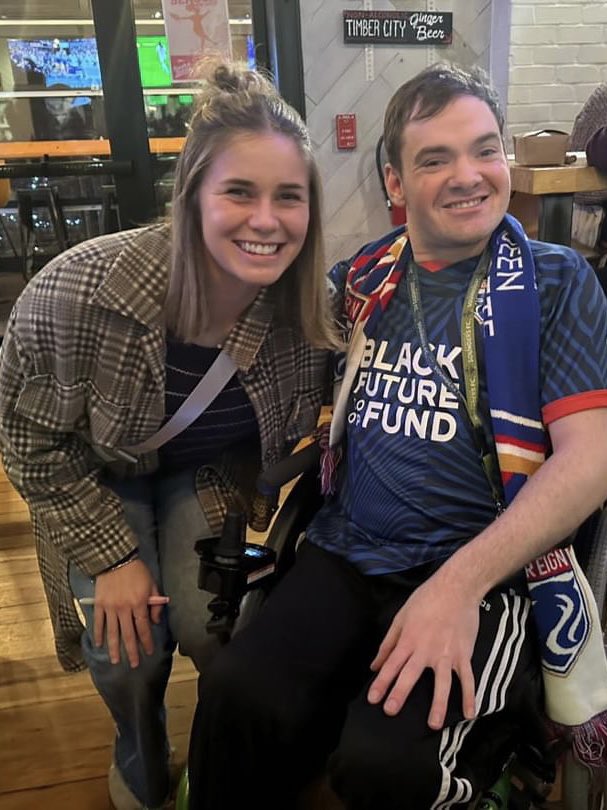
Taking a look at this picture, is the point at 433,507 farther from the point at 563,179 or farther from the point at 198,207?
the point at 563,179

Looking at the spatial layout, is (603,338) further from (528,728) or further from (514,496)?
(528,728)

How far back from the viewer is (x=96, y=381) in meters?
1.14

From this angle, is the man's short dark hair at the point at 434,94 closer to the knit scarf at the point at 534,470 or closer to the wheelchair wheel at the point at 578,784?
the knit scarf at the point at 534,470

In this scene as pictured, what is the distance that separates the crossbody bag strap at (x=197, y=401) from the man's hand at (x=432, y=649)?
0.45 metres

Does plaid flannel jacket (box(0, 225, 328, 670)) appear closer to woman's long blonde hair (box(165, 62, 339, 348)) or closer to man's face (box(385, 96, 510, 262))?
woman's long blonde hair (box(165, 62, 339, 348))

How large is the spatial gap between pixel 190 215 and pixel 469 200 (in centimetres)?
40

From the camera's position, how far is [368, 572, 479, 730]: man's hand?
2.82 ft

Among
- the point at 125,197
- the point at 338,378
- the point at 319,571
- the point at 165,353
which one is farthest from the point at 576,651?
the point at 125,197

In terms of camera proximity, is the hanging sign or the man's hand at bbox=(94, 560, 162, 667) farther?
the hanging sign

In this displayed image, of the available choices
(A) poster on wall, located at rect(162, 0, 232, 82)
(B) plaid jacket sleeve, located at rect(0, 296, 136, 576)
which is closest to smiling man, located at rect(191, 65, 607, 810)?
(B) plaid jacket sleeve, located at rect(0, 296, 136, 576)

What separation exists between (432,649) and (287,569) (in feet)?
1.14

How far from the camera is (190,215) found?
111 centimetres

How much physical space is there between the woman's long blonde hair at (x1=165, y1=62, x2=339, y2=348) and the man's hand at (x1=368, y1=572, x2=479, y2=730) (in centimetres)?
44

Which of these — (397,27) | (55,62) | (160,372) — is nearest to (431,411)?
(160,372)
